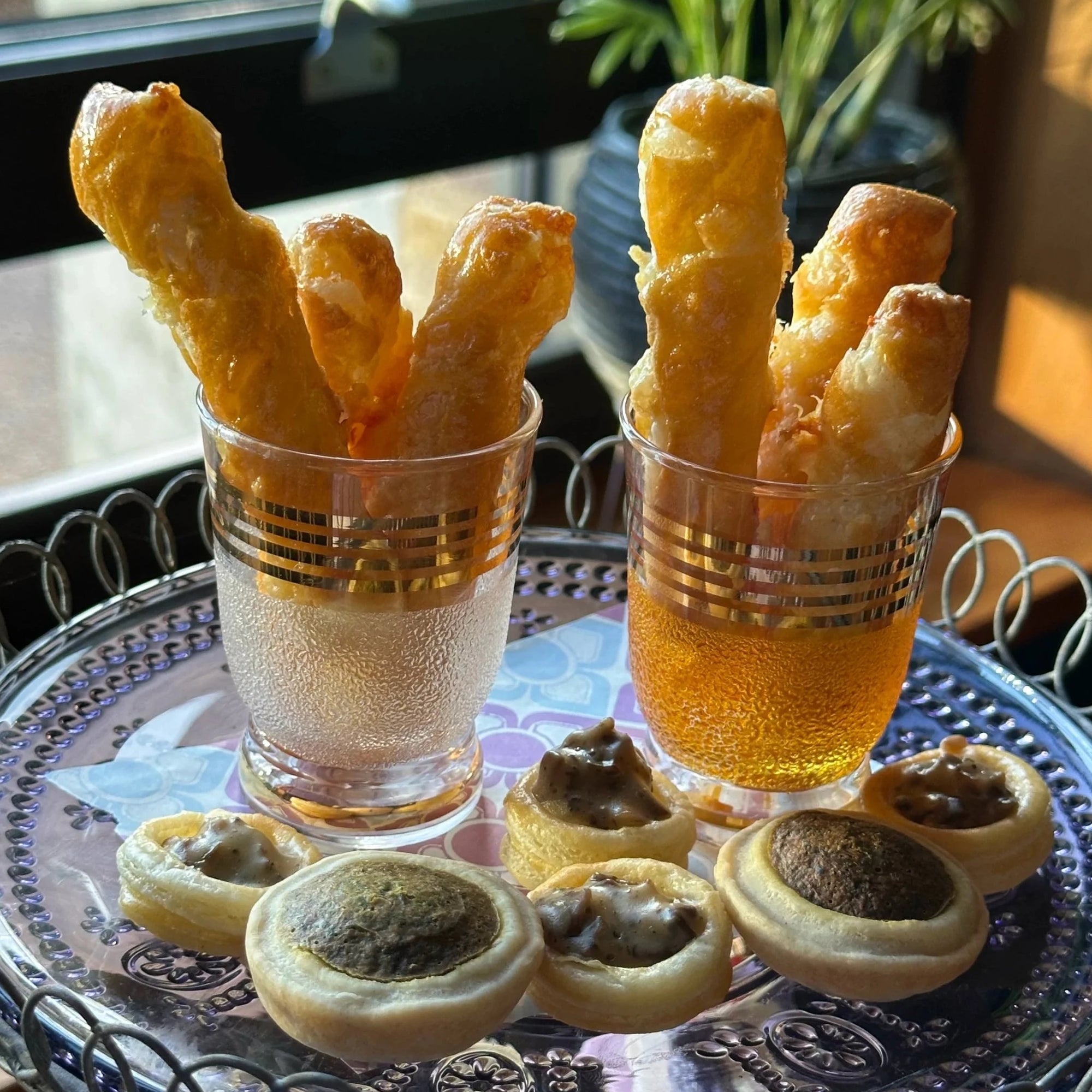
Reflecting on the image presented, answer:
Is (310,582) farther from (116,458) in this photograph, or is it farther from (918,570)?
(116,458)

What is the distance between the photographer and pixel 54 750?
70 centimetres

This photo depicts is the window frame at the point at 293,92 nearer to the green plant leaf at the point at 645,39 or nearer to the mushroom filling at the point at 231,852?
the green plant leaf at the point at 645,39

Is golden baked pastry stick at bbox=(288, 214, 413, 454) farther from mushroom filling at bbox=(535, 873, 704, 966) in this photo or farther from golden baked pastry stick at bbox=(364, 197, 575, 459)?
mushroom filling at bbox=(535, 873, 704, 966)

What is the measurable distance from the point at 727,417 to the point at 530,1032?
25 cm

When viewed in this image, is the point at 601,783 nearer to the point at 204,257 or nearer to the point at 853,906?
the point at 853,906

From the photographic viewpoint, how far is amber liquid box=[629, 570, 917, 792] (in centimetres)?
62

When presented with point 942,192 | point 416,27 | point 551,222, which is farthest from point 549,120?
point 551,222

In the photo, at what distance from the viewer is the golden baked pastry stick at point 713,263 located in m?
0.56

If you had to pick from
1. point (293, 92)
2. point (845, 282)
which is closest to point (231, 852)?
point (845, 282)

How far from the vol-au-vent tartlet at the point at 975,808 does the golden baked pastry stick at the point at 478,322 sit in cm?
24

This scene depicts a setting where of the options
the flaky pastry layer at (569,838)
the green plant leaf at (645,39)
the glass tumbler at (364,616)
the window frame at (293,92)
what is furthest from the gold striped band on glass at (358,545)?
the green plant leaf at (645,39)

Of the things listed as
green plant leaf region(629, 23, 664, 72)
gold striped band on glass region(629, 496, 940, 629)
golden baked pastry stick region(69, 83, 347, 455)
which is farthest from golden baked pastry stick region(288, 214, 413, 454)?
green plant leaf region(629, 23, 664, 72)

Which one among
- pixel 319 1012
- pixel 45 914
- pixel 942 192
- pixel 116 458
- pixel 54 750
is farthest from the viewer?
pixel 116 458

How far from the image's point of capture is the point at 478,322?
1.94 ft
